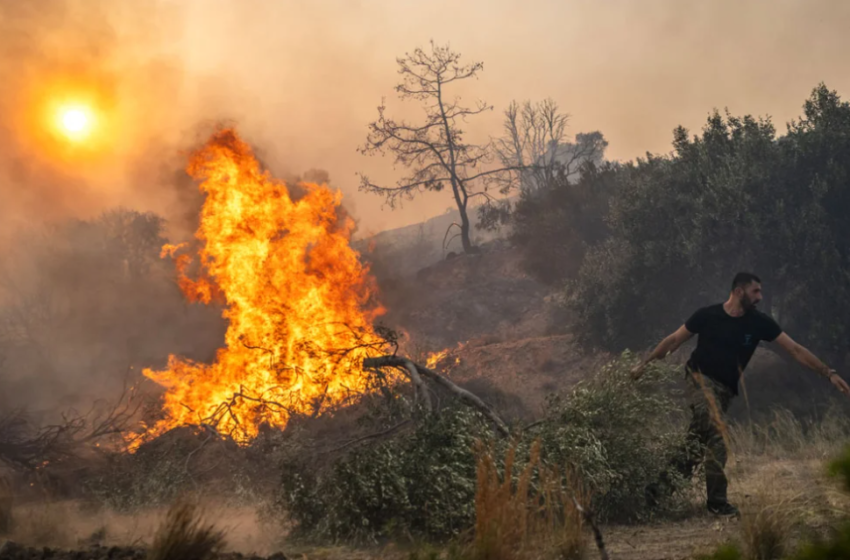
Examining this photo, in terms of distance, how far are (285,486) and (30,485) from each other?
215 inches

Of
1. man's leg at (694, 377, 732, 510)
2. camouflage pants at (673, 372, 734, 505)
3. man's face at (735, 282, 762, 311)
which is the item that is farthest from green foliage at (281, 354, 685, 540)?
man's face at (735, 282, 762, 311)

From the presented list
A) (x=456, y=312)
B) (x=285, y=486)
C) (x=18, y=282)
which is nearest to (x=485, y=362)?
(x=456, y=312)

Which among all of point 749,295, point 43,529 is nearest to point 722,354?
point 749,295

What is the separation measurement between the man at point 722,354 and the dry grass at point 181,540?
4.79 m

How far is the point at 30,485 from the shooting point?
434 inches

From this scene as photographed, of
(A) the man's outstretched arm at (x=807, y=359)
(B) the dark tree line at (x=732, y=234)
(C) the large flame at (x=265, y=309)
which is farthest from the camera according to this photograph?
(B) the dark tree line at (x=732, y=234)

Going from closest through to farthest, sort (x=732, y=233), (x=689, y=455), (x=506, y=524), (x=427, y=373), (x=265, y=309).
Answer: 1. (x=506, y=524)
2. (x=689, y=455)
3. (x=427, y=373)
4. (x=265, y=309)
5. (x=732, y=233)

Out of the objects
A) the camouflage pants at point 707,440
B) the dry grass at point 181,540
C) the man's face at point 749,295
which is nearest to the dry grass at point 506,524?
the dry grass at point 181,540

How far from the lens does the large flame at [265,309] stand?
36.4 ft

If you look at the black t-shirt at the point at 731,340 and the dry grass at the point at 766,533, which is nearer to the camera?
the dry grass at the point at 766,533

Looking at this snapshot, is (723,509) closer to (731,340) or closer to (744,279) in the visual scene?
(731,340)

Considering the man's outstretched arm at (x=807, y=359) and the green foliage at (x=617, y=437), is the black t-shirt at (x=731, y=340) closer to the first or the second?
the man's outstretched arm at (x=807, y=359)

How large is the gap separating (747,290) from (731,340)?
534mm

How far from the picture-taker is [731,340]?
24.1ft
